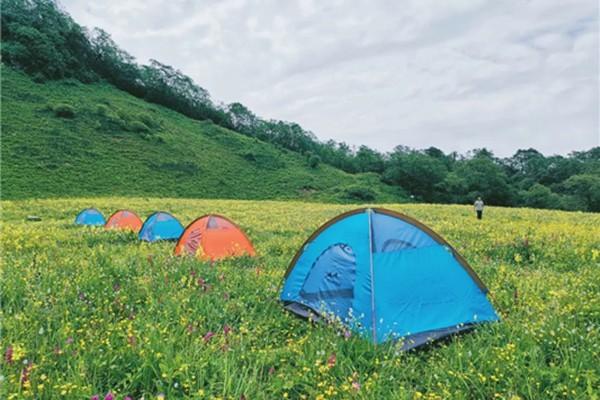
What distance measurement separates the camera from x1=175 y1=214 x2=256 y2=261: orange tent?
9.27 meters

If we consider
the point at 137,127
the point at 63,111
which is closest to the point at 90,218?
the point at 63,111

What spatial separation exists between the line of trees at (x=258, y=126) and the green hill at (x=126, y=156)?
6.35 meters

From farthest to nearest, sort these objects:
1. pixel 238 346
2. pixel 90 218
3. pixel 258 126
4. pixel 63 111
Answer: pixel 258 126, pixel 63 111, pixel 90 218, pixel 238 346

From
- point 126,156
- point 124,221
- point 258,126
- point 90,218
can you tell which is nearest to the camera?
point 124,221

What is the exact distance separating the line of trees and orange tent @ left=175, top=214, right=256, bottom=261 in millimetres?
71099

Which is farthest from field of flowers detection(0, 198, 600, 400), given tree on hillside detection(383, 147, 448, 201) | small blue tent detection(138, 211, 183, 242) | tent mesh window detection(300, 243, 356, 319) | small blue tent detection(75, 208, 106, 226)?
tree on hillside detection(383, 147, 448, 201)

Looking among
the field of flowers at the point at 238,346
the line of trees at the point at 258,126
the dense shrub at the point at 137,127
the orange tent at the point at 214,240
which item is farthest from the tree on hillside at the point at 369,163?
the field of flowers at the point at 238,346

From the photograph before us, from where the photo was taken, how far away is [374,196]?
219 feet

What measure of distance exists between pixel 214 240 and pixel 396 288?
547 centimetres

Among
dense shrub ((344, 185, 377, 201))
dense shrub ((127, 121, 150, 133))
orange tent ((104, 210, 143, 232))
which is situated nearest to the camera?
orange tent ((104, 210, 143, 232))

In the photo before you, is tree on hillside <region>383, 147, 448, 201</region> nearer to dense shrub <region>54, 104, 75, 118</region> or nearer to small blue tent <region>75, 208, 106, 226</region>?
dense shrub <region>54, 104, 75, 118</region>

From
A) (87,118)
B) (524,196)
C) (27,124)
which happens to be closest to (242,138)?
(87,118)

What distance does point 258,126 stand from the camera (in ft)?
372

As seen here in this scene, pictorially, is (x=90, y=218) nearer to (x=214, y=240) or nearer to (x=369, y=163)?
(x=214, y=240)
